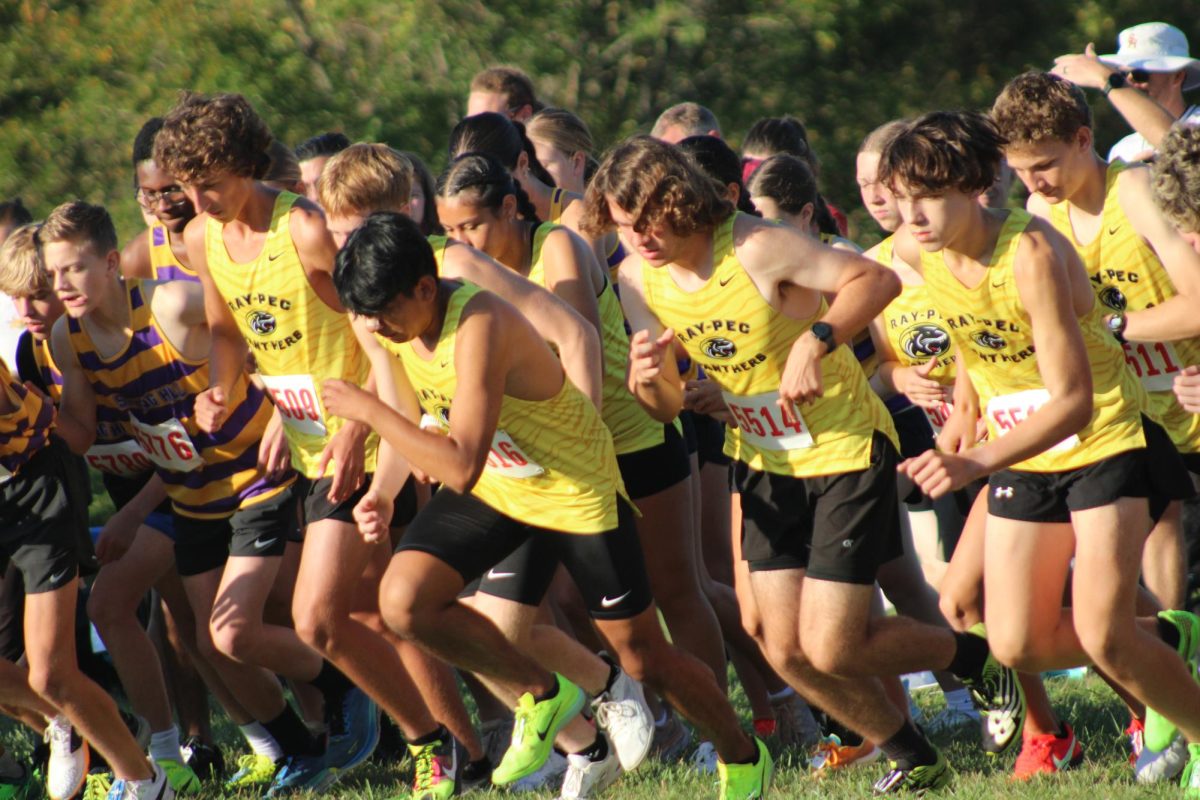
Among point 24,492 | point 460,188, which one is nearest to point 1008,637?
point 460,188

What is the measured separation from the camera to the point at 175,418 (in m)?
5.85

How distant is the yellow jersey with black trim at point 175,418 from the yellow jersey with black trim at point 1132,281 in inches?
110

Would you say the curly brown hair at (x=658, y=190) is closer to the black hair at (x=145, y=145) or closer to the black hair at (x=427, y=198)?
the black hair at (x=427, y=198)

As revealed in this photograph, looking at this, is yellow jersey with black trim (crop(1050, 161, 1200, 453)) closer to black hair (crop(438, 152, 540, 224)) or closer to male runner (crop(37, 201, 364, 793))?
black hair (crop(438, 152, 540, 224))

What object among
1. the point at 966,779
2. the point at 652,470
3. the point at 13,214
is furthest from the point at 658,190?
the point at 13,214

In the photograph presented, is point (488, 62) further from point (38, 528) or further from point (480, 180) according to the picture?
point (38, 528)

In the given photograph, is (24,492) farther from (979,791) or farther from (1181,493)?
(1181,493)

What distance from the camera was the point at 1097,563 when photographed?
4.61 metres

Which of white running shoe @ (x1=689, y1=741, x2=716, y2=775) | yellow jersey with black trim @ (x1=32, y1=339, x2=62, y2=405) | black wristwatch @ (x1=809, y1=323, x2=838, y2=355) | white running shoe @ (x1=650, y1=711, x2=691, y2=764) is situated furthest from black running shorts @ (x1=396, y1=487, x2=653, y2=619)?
yellow jersey with black trim @ (x1=32, y1=339, x2=62, y2=405)

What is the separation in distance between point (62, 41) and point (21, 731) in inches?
448

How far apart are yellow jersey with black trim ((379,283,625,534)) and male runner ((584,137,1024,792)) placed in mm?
217

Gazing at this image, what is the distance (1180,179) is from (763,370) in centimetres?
127

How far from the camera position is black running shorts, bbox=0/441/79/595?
544cm

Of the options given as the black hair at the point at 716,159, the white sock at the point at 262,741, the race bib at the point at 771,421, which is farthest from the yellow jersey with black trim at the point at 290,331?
the black hair at the point at 716,159
